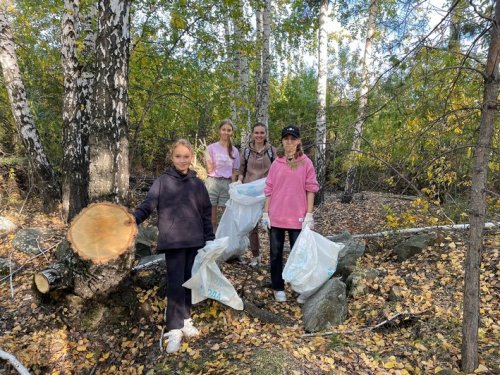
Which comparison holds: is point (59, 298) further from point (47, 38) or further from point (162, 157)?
point (162, 157)

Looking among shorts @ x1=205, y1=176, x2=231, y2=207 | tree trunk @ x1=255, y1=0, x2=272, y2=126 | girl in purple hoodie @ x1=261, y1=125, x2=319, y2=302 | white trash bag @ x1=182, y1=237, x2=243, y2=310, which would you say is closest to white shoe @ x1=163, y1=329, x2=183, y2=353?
white trash bag @ x1=182, y1=237, x2=243, y2=310

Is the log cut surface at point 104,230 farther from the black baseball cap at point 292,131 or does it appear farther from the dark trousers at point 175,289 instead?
the black baseball cap at point 292,131

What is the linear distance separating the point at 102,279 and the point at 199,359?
113 cm

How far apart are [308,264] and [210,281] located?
3.28ft

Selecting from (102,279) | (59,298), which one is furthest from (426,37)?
(59,298)

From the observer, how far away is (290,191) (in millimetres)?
3465

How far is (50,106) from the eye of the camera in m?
7.88

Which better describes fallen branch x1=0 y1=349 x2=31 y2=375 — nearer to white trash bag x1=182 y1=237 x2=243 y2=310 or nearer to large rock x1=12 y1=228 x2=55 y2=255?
white trash bag x1=182 y1=237 x2=243 y2=310

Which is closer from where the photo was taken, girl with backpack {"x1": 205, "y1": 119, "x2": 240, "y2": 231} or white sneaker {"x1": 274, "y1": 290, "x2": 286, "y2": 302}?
white sneaker {"x1": 274, "y1": 290, "x2": 286, "y2": 302}

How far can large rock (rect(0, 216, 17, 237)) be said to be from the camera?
5383 millimetres

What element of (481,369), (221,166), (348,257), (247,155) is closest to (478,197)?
(481,369)

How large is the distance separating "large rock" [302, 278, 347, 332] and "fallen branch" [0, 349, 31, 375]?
232 centimetres

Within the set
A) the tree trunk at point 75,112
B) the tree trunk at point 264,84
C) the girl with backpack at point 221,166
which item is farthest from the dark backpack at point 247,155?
the tree trunk at point 264,84

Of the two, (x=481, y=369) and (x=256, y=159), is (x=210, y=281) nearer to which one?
(x=256, y=159)
